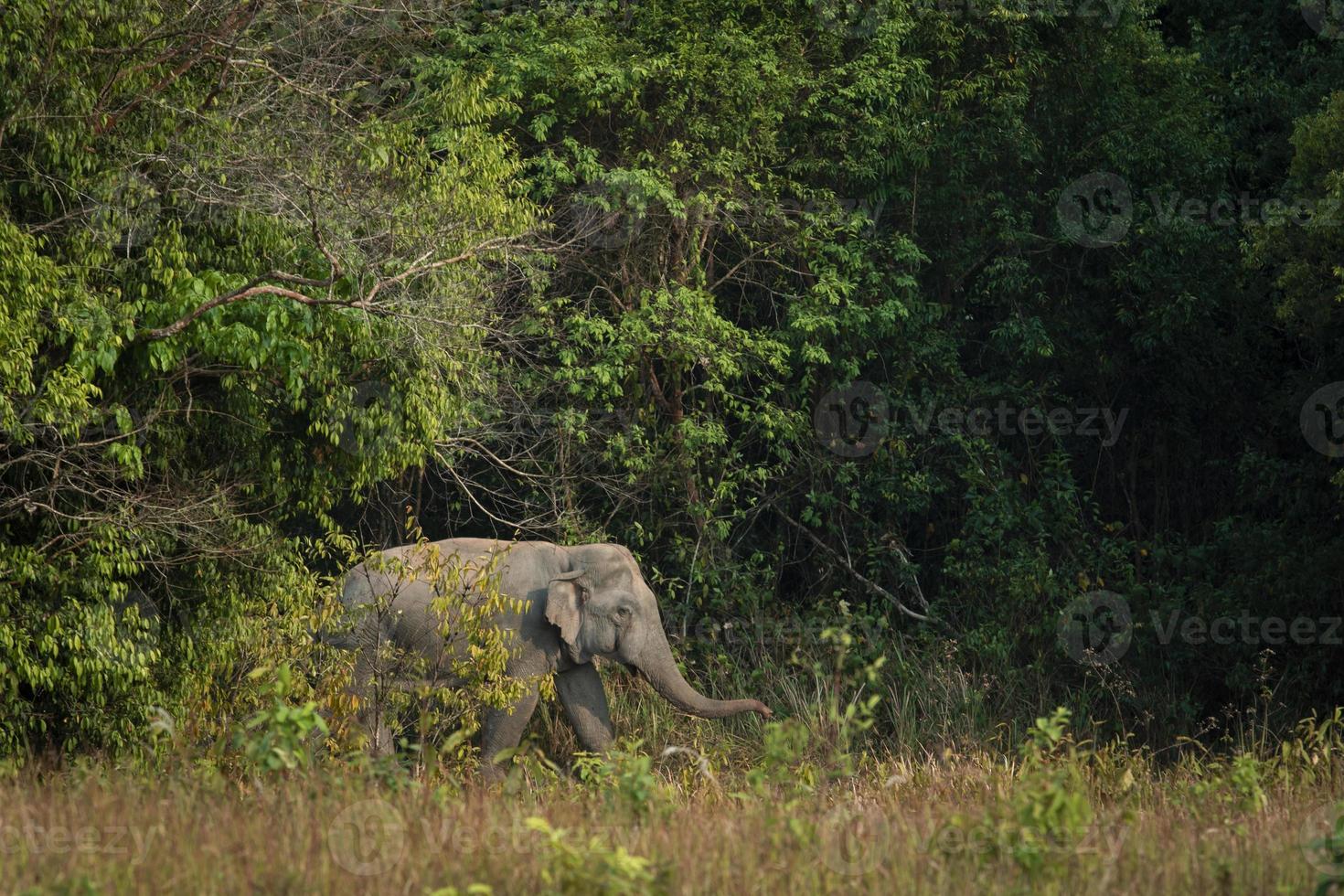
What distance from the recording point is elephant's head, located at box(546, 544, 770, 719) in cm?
1134

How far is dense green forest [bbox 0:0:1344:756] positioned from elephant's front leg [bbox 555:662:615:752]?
1.85 m

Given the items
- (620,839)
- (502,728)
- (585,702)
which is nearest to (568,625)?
(585,702)

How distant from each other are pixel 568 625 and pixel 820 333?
4.42 meters

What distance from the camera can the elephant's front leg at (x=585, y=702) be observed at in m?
11.7

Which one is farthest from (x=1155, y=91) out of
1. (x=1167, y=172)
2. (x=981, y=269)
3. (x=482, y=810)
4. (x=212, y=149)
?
(x=482, y=810)

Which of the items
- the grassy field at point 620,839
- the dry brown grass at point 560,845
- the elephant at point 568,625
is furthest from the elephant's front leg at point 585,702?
the dry brown grass at point 560,845

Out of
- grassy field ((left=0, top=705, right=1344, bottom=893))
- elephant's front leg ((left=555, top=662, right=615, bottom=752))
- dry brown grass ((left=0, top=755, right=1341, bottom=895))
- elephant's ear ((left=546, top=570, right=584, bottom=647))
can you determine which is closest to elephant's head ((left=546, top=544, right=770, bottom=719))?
elephant's ear ((left=546, top=570, right=584, bottom=647))

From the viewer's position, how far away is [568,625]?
11.3 m

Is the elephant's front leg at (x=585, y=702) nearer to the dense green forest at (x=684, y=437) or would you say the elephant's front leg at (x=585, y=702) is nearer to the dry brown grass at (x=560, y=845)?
the dense green forest at (x=684, y=437)

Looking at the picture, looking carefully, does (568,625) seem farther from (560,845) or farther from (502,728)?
(560,845)

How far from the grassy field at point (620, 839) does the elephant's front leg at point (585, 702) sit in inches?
193

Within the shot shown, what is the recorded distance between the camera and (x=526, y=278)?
1327 centimetres

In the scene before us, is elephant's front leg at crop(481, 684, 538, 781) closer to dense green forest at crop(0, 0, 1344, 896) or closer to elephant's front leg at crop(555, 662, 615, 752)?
dense green forest at crop(0, 0, 1344, 896)

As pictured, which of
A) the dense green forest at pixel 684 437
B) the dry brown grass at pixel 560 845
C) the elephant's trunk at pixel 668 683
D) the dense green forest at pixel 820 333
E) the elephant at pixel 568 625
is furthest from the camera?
the elephant's trunk at pixel 668 683
